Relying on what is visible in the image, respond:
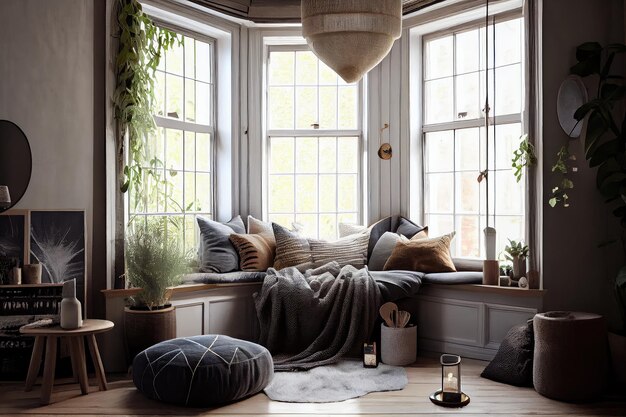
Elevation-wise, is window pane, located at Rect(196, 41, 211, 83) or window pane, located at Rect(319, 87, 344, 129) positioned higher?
window pane, located at Rect(196, 41, 211, 83)

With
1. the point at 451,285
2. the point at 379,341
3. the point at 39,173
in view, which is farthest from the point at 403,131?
the point at 39,173

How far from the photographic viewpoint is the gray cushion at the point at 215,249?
6.05m

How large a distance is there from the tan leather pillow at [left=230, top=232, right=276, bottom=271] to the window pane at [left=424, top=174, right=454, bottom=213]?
1655 millimetres

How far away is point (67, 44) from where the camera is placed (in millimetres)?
5141

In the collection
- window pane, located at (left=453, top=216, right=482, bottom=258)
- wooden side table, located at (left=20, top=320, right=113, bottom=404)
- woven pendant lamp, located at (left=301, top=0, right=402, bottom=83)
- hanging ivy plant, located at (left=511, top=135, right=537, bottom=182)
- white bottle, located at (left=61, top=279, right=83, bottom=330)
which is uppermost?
woven pendant lamp, located at (left=301, top=0, right=402, bottom=83)

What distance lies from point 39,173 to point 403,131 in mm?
3335

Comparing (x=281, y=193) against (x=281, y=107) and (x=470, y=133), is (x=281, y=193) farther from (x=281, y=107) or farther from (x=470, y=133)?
(x=470, y=133)

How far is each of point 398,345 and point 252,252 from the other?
5.21 ft

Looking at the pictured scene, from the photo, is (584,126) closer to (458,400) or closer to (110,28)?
(458,400)

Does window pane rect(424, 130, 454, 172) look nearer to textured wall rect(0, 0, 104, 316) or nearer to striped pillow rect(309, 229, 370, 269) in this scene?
striped pillow rect(309, 229, 370, 269)

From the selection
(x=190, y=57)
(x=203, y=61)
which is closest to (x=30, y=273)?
(x=190, y=57)

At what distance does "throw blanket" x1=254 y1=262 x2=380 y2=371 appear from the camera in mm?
5473

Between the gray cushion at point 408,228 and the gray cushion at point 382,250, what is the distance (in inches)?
3.8

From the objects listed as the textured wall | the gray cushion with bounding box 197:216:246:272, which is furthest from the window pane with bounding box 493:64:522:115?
the textured wall
